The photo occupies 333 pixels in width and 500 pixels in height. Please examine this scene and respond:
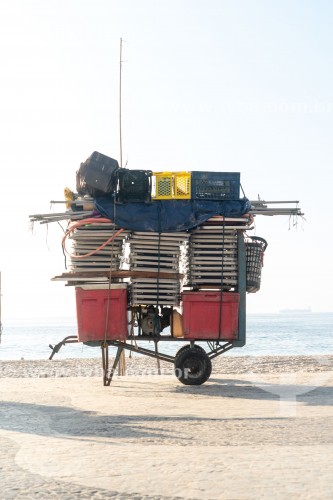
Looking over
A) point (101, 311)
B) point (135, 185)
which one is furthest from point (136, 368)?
point (135, 185)

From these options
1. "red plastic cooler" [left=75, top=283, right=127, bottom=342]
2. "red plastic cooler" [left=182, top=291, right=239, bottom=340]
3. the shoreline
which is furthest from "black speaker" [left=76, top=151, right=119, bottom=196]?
the shoreline

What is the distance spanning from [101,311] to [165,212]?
1.83 m

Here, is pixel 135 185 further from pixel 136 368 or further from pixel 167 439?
pixel 136 368

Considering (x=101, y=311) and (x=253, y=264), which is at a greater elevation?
(x=253, y=264)

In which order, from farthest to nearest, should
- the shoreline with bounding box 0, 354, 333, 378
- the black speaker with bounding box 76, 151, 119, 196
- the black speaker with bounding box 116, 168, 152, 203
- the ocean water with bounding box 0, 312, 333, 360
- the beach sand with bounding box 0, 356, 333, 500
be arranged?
1. the ocean water with bounding box 0, 312, 333, 360
2. the shoreline with bounding box 0, 354, 333, 378
3. the black speaker with bounding box 116, 168, 152, 203
4. the black speaker with bounding box 76, 151, 119, 196
5. the beach sand with bounding box 0, 356, 333, 500

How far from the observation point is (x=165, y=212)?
13.0 meters

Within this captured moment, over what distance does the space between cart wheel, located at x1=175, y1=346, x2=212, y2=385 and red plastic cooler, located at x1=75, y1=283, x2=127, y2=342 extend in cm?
102

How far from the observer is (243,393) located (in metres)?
12.3

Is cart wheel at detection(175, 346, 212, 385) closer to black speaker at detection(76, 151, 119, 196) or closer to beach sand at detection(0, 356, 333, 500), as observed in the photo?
beach sand at detection(0, 356, 333, 500)

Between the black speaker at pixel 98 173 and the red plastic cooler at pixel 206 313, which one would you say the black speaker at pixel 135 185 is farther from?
the red plastic cooler at pixel 206 313

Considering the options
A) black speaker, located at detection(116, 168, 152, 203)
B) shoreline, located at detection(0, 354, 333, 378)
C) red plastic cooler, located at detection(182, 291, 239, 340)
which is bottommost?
shoreline, located at detection(0, 354, 333, 378)

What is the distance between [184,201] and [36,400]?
3815mm

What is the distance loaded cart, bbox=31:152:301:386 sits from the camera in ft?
42.2

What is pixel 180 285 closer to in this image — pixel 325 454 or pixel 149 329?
pixel 149 329
